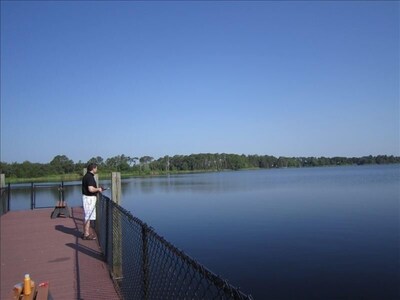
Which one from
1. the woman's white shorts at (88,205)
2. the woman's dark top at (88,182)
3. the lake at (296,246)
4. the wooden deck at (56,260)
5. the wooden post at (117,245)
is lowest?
the lake at (296,246)

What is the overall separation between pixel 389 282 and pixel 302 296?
2.74 metres

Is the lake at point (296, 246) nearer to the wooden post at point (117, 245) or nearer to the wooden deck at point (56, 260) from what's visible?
the wooden post at point (117, 245)

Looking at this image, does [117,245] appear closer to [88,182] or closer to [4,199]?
[88,182]

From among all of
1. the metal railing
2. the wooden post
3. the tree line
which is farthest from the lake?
the tree line

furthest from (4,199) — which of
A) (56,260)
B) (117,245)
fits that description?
(117,245)

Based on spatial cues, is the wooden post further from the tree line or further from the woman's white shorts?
the tree line

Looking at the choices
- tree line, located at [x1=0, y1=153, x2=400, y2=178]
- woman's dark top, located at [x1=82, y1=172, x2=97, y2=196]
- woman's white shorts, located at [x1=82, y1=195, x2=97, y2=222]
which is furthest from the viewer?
tree line, located at [x1=0, y1=153, x2=400, y2=178]

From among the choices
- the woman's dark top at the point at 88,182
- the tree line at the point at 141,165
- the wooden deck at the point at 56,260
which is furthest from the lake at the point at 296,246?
the tree line at the point at 141,165

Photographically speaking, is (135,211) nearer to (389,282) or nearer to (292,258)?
(292,258)

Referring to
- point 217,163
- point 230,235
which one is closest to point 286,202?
point 230,235

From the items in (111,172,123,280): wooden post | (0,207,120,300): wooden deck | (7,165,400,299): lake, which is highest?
(111,172,123,280): wooden post

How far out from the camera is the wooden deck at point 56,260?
561cm

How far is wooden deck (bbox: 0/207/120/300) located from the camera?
5609 mm

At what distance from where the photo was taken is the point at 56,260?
7.20m
